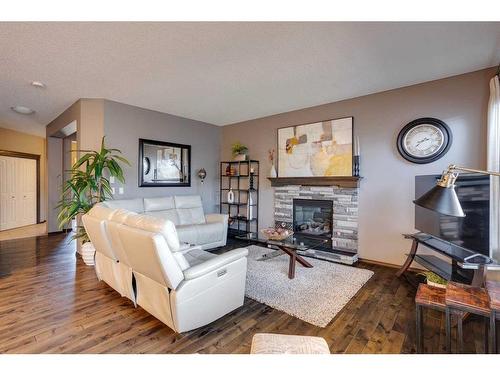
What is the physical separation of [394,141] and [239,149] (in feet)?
9.35

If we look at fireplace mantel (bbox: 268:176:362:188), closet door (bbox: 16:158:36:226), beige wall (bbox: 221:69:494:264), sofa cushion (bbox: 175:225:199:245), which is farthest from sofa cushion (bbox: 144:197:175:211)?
closet door (bbox: 16:158:36:226)

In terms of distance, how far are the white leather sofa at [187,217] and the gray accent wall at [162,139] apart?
379 mm

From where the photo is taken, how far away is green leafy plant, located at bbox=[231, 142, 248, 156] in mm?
5105

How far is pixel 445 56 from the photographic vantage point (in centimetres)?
250

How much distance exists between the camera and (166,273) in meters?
1.73

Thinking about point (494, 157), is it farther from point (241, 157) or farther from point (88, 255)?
point (88, 255)

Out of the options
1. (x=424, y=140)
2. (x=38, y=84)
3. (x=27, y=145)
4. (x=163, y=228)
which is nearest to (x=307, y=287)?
(x=163, y=228)

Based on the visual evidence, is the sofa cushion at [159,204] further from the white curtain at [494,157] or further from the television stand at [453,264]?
the white curtain at [494,157]

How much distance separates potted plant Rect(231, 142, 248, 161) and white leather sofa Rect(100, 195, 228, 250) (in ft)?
4.10

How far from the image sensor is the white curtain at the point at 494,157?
2453mm
